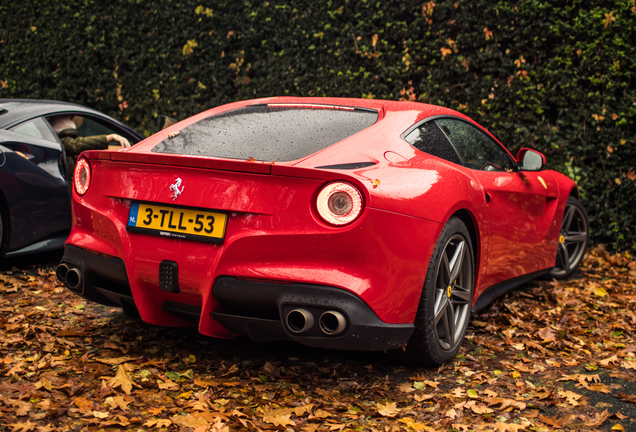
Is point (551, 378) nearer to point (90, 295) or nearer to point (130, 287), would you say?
point (130, 287)

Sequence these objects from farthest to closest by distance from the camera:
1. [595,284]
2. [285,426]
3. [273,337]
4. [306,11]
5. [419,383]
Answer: [306,11], [595,284], [419,383], [273,337], [285,426]

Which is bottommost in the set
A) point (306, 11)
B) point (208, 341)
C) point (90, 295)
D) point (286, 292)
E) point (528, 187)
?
point (208, 341)

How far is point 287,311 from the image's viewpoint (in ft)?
8.09

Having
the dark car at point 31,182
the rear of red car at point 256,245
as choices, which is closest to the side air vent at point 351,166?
the rear of red car at point 256,245

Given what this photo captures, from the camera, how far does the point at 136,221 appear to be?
108 inches

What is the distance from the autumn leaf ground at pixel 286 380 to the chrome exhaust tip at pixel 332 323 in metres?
0.38

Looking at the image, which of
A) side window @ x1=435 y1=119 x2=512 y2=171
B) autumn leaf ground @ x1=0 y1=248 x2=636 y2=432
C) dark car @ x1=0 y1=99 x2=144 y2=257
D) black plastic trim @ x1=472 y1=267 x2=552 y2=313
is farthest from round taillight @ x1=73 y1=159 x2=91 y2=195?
black plastic trim @ x1=472 y1=267 x2=552 y2=313

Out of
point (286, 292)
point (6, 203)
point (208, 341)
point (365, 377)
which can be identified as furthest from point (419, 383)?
point (6, 203)

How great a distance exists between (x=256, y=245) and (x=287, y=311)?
1.04 feet

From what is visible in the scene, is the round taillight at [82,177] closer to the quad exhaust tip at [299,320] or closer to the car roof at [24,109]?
the quad exhaust tip at [299,320]

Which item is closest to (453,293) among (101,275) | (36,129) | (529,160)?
(529,160)

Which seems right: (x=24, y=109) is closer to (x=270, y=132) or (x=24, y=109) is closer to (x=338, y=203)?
(x=270, y=132)

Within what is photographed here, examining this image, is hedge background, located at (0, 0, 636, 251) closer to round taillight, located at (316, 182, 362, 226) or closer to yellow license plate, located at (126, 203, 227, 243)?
round taillight, located at (316, 182, 362, 226)

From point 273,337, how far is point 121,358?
36.0 inches
